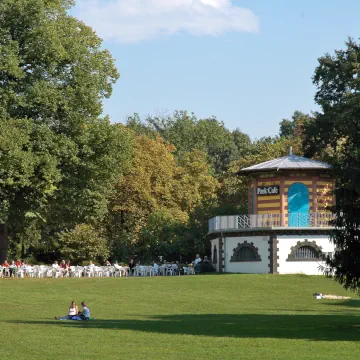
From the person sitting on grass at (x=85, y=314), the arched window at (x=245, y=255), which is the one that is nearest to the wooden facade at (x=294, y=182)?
the arched window at (x=245, y=255)

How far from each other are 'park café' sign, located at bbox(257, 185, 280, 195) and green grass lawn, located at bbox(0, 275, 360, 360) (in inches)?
253

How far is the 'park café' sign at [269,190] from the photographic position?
57.0 m

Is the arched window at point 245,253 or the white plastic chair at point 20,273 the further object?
the arched window at point 245,253

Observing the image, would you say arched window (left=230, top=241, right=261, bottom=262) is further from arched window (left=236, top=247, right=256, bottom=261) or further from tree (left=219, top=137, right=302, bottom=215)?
tree (left=219, top=137, right=302, bottom=215)

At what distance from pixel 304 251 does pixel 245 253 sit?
11.8 feet

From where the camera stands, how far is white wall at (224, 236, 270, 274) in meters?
56.1

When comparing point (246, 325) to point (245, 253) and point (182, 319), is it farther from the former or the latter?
point (245, 253)

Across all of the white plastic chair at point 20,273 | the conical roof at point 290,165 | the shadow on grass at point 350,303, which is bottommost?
the shadow on grass at point 350,303

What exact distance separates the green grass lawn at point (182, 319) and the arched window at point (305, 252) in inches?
137

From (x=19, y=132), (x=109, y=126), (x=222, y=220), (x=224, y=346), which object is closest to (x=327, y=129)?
(x=222, y=220)

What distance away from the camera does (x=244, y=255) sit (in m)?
57.3

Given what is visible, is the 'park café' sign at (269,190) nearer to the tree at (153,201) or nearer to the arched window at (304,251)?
the arched window at (304,251)

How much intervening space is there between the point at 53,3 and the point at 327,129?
20649mm

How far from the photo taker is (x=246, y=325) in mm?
30172
